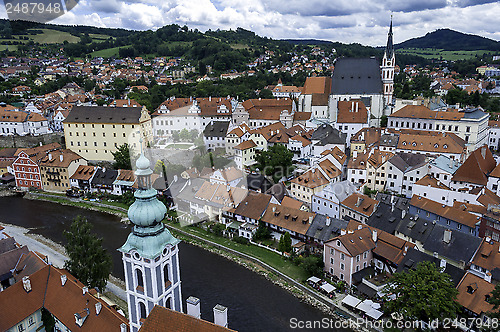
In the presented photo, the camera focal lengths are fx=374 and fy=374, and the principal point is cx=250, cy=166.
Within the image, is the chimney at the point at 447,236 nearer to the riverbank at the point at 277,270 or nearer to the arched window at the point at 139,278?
the riverbank at the point at 277,270

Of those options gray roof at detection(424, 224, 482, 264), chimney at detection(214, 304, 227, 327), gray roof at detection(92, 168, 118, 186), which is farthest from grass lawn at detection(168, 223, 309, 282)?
gray roof at detection(92, 168, 118, 186)

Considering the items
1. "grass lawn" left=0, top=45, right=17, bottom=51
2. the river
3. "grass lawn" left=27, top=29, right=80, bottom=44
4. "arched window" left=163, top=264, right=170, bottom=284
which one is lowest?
the river

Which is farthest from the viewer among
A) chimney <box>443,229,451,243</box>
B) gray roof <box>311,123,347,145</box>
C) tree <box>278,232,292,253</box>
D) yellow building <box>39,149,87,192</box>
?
gray roof <box>311,123,347,145</box>

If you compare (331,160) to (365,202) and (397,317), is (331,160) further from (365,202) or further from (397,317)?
(397,317)

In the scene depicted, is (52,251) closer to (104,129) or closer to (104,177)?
(104,177)

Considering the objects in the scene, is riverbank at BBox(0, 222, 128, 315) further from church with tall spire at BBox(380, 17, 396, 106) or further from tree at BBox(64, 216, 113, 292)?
church with tall spire at BBox(380, 17, 396, 106)

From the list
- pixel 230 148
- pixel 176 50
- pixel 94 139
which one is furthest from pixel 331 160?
pixel 176 50

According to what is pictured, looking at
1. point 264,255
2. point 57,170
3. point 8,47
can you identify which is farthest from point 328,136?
point 8,47
